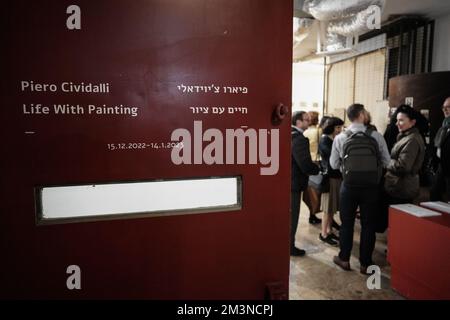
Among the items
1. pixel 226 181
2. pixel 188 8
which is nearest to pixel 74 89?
pixel 188 8

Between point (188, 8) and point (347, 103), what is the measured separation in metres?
7.22

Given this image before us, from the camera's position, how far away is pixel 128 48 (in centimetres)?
104

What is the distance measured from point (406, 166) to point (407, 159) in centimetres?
6

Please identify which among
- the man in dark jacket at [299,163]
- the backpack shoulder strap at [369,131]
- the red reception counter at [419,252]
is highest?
the backpack shoulder strap at [369,131]

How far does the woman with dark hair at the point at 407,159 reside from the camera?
2844 mm

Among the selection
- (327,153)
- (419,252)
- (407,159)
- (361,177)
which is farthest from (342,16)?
(419,252)

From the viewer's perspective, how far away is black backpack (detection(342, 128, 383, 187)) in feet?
8.73

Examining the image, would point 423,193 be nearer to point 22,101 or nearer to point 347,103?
point 347,103

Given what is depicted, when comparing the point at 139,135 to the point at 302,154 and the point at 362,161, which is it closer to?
the point at 362,161

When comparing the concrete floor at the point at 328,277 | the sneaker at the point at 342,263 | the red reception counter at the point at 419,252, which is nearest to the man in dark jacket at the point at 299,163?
the concrete floor at the point at 328,277

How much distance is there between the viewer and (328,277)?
280 cm

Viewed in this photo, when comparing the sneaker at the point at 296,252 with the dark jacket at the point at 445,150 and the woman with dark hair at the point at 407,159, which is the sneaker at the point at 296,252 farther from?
the dark jacket at the point at 445,150

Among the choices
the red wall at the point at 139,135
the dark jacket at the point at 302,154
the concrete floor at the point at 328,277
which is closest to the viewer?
the red wall at the point at 139,135

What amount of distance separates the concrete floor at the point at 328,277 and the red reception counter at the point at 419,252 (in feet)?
0.69
